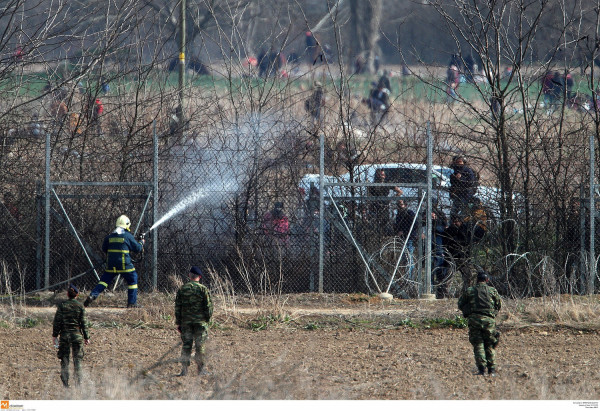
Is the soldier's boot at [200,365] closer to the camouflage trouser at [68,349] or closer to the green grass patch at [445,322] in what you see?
the camouflage trouser at [68,349]

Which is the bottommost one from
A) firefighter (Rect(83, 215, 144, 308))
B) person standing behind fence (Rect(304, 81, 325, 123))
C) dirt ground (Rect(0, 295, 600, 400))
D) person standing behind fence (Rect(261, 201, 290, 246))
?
dirt ground (Rect(0, 295, 600, 400))

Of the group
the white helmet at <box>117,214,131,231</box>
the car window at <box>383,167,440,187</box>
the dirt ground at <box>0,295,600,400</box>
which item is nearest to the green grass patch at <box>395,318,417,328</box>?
the dirt ground at <box>0,295,600,400</box>

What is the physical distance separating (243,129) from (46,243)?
358cm

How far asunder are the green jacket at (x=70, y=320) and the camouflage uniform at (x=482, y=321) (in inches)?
146

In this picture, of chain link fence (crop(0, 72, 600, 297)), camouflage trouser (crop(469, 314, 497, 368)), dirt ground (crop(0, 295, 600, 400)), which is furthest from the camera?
chain link fence (crop(0, 72, 600, 297))

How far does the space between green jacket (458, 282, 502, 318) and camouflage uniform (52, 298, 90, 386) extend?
A: 146 inches

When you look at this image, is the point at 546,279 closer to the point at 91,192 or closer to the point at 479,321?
the point at 479,321

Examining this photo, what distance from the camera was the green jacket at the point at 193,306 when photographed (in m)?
7.85

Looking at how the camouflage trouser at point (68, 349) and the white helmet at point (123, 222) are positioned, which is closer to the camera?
the camouflage trouser at point (68, 349)

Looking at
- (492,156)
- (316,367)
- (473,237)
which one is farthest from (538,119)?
(316,367)

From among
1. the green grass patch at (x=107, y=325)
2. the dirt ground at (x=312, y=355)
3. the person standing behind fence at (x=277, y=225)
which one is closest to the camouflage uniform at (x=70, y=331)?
the dirt ground at (x=312, y=355)

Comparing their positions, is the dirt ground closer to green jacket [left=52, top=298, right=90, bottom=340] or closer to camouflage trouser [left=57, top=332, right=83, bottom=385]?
camouflage trouser [left=57, top=332, right=83, bottom=385]

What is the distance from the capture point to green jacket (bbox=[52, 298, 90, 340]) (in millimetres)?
7363

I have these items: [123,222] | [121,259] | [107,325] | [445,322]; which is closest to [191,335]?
[107,325]
